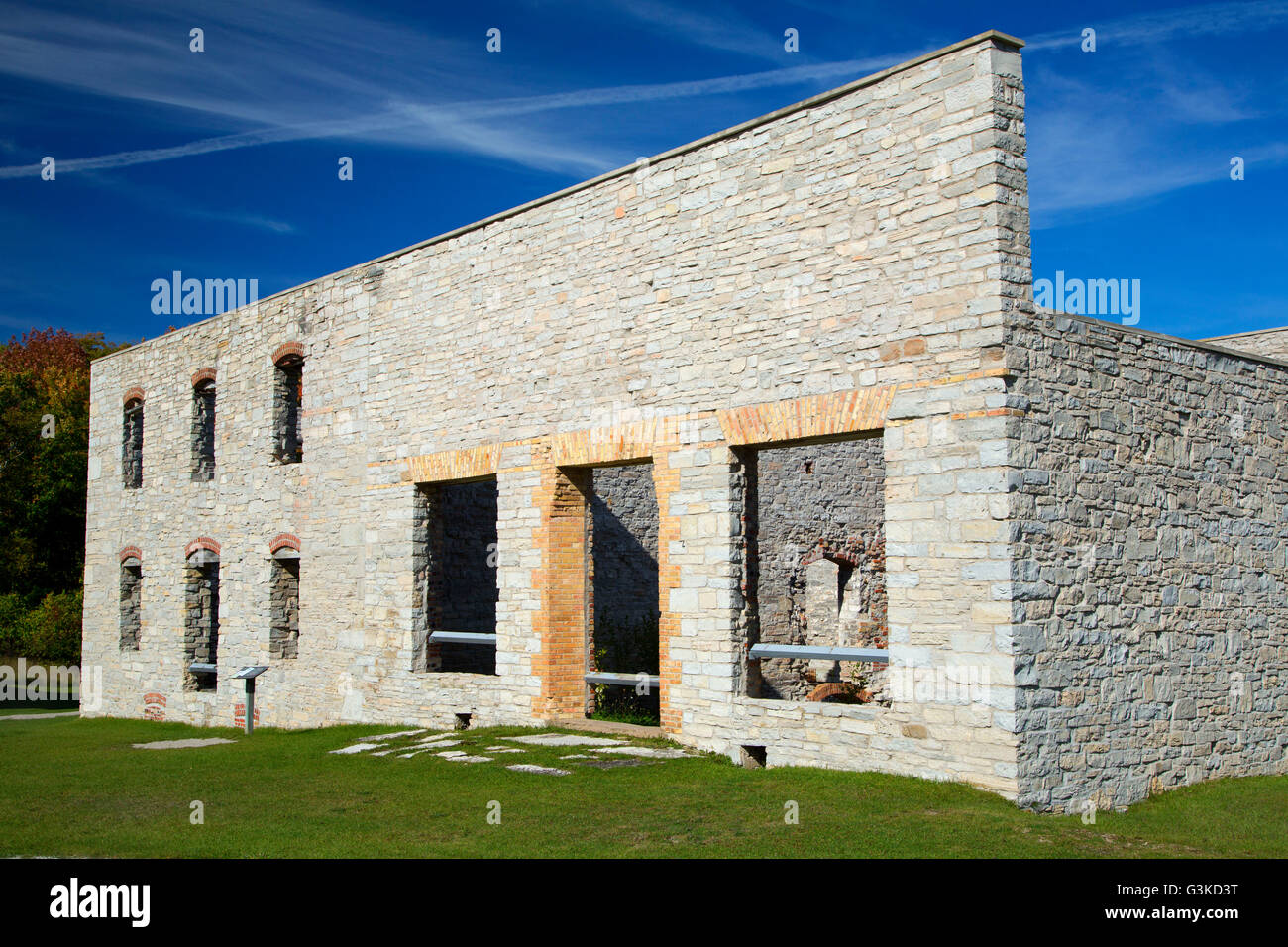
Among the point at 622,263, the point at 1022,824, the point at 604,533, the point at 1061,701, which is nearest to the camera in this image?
the point at 1022,824

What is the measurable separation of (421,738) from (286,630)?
4.80 m

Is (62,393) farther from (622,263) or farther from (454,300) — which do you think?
(622,263)

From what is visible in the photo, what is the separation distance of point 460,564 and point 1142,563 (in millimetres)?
8687

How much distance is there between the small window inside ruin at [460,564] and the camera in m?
13.1

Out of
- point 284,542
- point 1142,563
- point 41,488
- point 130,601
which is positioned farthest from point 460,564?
point 41,488

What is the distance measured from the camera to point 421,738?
38.0 ft

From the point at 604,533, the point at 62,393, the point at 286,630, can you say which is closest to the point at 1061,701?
the point at 604,533

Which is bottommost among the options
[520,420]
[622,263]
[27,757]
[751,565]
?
[27,757]

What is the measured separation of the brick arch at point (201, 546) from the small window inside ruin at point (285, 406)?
2002 millimetres

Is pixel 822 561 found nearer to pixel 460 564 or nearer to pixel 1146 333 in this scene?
pixel 460 564

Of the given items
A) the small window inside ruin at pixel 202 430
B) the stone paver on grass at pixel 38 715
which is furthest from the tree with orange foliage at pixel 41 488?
the small window inside ruin at pixel 202 430

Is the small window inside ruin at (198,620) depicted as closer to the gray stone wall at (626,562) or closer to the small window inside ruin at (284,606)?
the small window inside ruin at (284,606)
